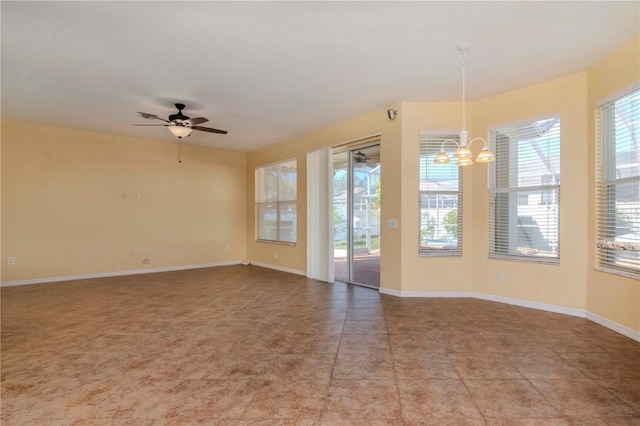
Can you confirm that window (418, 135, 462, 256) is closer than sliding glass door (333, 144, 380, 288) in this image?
Yes

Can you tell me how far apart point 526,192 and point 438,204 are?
1092mm

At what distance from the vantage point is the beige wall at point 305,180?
4.64 metres

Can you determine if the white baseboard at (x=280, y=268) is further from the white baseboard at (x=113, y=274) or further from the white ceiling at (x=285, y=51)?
the white ceiling at (x=285, y=51)

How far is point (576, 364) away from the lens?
2.52 metres

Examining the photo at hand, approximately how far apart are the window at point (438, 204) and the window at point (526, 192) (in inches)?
17.7

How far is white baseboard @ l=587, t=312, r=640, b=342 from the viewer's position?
2994mm

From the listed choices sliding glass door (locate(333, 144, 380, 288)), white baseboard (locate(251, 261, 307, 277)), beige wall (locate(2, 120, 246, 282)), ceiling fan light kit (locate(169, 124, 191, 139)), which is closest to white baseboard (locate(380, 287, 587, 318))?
sliding glass door (locate(333, 144, 380, 288))

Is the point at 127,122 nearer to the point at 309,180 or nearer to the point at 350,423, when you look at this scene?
the point at 309,180

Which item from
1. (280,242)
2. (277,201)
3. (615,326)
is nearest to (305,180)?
(277,201)

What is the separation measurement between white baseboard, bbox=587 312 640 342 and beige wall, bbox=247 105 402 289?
2222mm

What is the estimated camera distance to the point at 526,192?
160 inches

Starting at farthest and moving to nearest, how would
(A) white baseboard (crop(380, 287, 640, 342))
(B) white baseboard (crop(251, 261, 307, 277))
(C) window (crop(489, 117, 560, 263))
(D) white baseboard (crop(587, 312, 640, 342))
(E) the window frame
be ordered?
1. (E) the window frame
2. (B) white baseboard (crop(251, 261, 307, 277))
3. (C) window (crop(489, 117, 560, 263))
4. (A) white baseboard (crop(380, 287, 640, 342))
5. (D) white baseboard (crop(587, 312, 640, 342))

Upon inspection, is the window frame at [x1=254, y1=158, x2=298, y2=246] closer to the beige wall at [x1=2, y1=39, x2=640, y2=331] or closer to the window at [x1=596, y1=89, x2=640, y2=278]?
the beige wall at [x1=2, y1=39, x2=640, y2=331]

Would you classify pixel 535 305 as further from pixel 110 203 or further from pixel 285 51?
pixel 110 203
